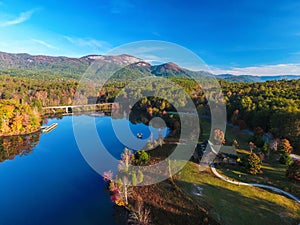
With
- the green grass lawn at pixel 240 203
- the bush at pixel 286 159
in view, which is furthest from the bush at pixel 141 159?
the bush at pixel 286 159

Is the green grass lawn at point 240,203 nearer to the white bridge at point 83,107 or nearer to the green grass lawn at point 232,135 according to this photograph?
the green grass lawn at point 232,135

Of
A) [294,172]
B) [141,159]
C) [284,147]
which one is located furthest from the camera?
[284,147]

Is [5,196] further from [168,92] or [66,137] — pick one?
[168,92]

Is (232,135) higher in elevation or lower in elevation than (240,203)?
higher

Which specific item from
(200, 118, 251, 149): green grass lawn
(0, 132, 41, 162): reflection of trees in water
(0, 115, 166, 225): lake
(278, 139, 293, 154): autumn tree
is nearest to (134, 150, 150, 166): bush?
(0, 115, 166, 225): lake

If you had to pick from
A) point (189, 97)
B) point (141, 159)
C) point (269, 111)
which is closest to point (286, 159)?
point (269, 111)

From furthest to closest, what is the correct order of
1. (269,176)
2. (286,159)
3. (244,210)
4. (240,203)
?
(286,159) < (269,176) < (240,203) < (244,210)

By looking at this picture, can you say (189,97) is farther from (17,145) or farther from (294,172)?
(17,145)
